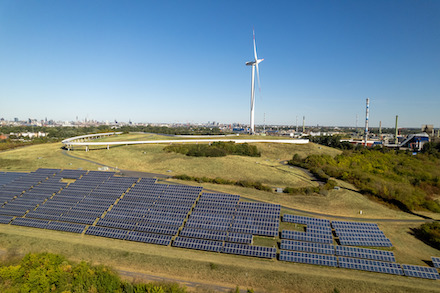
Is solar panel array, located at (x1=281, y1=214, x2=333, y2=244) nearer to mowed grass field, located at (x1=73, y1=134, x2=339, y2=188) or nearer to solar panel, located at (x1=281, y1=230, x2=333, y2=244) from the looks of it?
solar panel, located at (x1=281, y1=230, x2=333, y2=244)

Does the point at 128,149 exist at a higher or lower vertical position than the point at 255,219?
higher

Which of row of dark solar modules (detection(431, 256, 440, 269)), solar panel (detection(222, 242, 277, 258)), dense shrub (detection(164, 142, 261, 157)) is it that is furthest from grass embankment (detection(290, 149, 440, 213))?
solar panel (detection(222, 242, 277, 258))

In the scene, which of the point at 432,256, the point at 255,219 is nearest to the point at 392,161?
the point at 432,256

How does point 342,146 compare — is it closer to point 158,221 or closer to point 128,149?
point 128,149

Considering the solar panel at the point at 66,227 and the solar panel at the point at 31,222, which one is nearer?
the solar panel at the point at 66,227

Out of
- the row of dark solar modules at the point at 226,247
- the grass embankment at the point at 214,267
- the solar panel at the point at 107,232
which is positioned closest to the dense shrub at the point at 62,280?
the grass embankment at the point at 214,267

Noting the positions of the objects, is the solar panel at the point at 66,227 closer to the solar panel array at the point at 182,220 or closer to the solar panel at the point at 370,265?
the solar panel array at the point at 182,220

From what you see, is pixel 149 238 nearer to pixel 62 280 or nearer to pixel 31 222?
pixel 62 280
